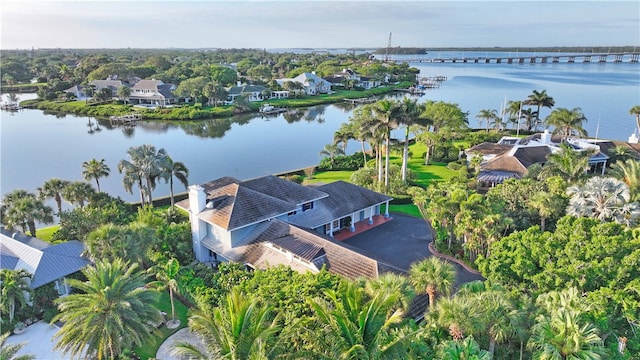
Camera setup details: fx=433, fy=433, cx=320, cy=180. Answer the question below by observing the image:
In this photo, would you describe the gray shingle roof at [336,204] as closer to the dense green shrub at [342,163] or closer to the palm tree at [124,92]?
the dense green shrub at [342,163]

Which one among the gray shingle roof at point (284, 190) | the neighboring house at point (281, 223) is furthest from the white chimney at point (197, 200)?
the gray shingle roof at point (284, 190)

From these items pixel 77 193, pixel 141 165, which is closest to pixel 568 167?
pixel 141 165

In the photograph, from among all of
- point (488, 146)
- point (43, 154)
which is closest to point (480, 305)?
point (488, 146)

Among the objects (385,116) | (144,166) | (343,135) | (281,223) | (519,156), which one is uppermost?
(385,116)

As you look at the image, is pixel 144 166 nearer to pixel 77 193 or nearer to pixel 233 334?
pixel 77 193

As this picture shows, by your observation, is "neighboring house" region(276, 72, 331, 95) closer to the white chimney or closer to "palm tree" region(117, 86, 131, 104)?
"palm tree" region(117, 86, 131, 104)

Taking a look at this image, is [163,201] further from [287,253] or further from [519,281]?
[519,281]
